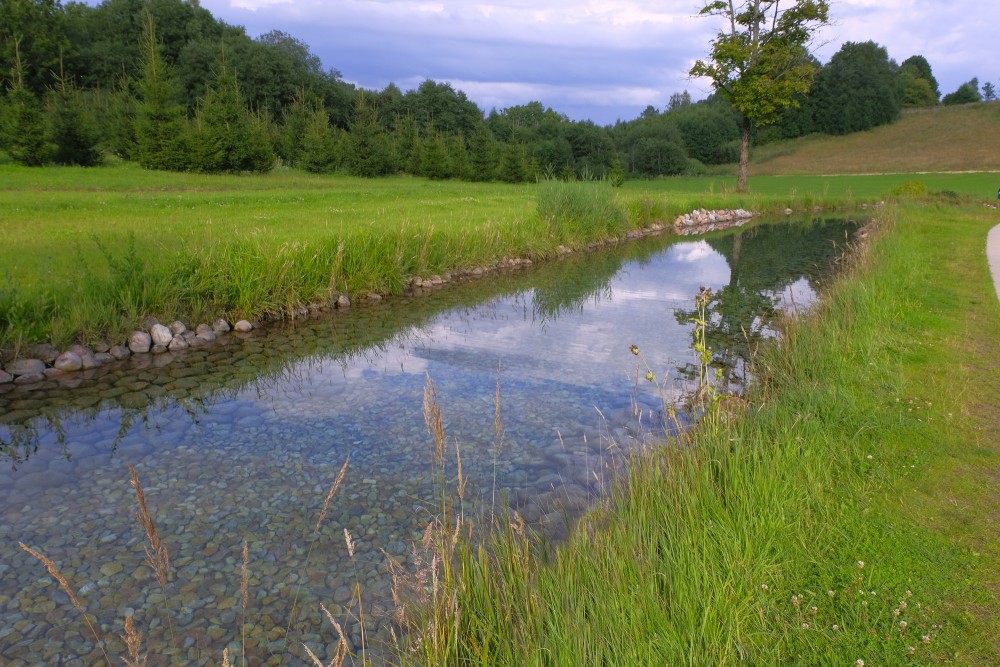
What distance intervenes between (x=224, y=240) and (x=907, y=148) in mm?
60890

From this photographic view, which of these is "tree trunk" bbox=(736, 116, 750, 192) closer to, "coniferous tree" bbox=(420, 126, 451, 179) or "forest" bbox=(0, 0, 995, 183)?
"forest" bbox=(0, 0, 995, 183)

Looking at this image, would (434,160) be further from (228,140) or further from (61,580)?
(61,580)

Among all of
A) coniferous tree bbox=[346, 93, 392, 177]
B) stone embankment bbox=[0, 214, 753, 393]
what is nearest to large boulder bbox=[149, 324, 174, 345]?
stone embankment bbox=[0, 214, 753, 393]

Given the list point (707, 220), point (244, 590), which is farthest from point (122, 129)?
point (244, 590)

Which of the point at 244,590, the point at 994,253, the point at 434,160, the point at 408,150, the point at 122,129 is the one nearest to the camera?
the point at 244,590

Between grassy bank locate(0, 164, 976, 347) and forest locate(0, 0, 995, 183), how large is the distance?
3.59 meters

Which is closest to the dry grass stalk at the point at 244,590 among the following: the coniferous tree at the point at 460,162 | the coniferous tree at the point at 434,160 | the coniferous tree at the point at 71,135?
the coniferous tree at the point at 71,135

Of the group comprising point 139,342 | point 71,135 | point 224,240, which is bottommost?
point 139,342

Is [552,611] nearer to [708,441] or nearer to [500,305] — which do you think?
[708,441]

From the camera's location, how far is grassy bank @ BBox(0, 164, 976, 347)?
24.4 ft

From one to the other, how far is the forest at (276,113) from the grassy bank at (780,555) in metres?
14.7

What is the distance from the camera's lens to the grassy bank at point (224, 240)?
7.44m

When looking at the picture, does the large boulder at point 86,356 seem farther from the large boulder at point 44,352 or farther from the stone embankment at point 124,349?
the large boulder at point 44,352

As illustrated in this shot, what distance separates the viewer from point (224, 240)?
31.2ft
